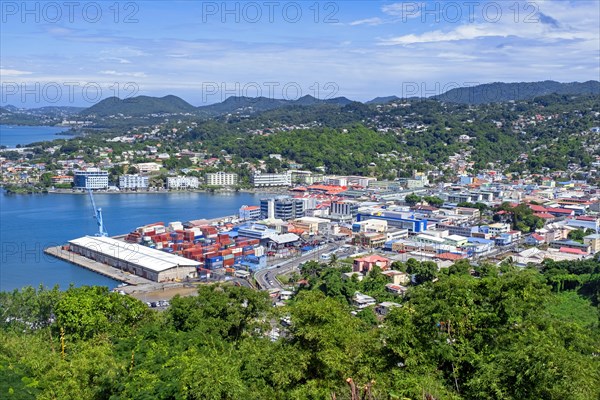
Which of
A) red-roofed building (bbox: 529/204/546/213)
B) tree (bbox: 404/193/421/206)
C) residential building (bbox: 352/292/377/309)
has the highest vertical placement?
tree (bbox: 404/193/421/206)

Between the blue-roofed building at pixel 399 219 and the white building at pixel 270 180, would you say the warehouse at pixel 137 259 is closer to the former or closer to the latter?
the blue-roofed building at pixel 399 219

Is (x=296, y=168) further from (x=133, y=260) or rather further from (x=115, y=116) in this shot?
(x=115, y=116)

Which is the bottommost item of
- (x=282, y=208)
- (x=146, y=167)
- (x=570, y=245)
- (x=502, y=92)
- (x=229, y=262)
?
(x=229, y=262)

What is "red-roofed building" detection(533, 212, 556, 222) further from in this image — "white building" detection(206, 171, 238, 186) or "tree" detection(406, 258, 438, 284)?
"white building" detection(206, 171, 238, 186)

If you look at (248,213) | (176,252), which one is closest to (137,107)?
(248,213)

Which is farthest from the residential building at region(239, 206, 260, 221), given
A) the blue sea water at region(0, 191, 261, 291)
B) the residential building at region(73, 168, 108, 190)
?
the residential building at region(73, 168, 108, 190)

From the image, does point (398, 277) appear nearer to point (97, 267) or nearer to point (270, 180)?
point (97, 267)

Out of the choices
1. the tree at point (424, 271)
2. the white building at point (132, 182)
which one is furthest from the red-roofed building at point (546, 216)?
the white building at point (132, 182)
